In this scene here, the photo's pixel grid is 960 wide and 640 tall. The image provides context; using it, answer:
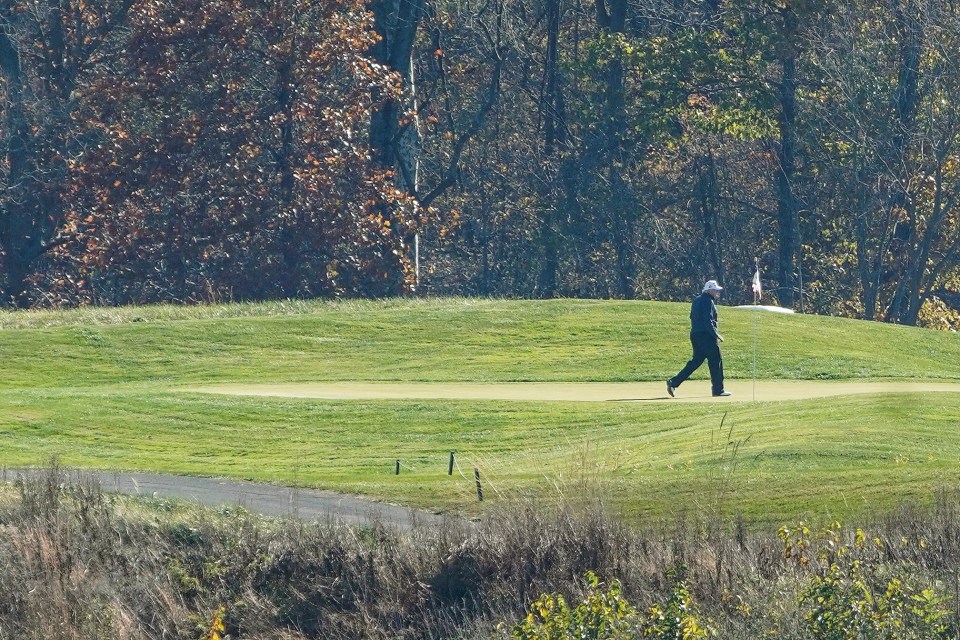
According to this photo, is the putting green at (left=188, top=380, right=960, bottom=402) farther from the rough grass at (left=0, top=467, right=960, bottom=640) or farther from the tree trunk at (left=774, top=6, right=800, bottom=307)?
the tree trunk at (left=774, top=6, right=800, bottom=307)

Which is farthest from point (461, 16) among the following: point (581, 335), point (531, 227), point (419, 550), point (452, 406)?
point (419, 550)

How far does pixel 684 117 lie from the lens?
47.8 metres

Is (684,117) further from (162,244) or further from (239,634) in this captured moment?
(239,634)

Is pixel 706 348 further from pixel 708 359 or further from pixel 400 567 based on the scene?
pixel 400 567

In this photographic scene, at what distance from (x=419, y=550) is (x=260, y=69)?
97.9ft

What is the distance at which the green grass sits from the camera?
50.6ft

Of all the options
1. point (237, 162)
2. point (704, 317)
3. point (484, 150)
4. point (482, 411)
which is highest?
point (484, 150)

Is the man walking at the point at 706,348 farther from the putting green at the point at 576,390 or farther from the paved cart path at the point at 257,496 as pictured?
the paved cart path at the point at 257,496

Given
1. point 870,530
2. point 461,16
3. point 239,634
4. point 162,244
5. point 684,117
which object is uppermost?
point 461,16

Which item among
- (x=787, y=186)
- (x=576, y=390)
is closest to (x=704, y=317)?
(x=576, y=390)

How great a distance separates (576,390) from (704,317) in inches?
86.1

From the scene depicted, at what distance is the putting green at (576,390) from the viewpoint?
71.5 feet

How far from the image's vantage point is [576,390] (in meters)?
23.2

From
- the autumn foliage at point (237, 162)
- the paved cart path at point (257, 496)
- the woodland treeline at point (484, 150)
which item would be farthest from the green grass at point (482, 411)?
the woodland treeline at point (484, 150)
